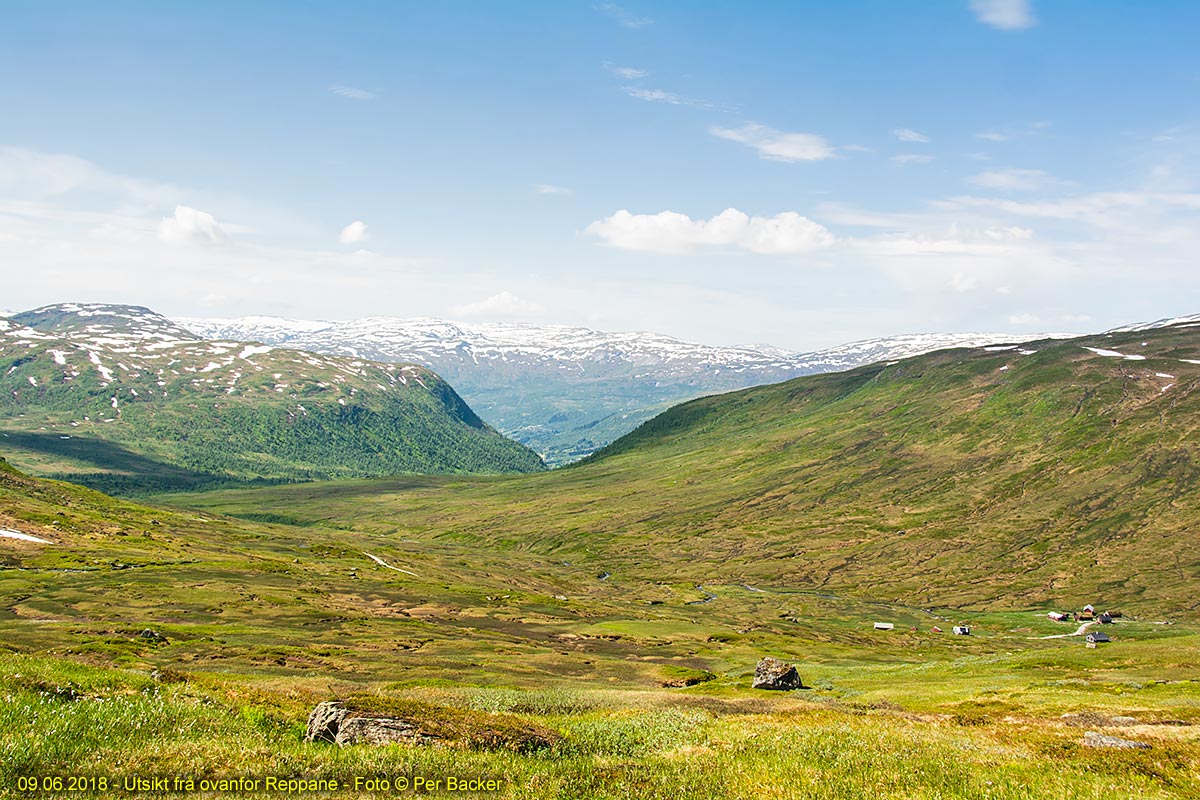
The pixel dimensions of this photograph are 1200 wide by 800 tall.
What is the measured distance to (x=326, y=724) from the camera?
21.8 metres

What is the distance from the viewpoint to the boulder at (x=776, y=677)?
81750 millimetres

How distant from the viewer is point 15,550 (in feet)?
550

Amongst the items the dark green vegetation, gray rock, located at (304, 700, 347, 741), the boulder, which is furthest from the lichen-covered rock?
the boulder

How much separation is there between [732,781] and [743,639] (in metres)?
143

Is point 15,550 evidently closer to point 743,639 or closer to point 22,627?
point 22,627

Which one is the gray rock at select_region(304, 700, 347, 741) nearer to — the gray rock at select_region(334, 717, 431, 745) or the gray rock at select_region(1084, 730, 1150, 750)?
the gray rock at select_region(334, 717, 431, 745)

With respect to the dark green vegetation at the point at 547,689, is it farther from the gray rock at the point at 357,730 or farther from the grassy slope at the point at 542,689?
the gray rock at the point at 357,730

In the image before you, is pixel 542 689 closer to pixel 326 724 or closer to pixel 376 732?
pixel 326 724

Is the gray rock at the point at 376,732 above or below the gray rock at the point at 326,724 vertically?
above

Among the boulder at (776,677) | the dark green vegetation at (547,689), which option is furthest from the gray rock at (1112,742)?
the boulder at (776,677)

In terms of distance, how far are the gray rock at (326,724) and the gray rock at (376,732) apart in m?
0.38

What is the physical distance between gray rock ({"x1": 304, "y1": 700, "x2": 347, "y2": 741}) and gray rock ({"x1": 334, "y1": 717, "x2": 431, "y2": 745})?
375 millimetres

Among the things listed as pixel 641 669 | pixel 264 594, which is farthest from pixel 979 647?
pixel 264 594

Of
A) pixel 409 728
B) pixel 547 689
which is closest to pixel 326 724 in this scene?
pixel 409 728
